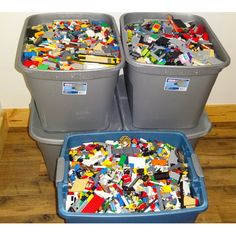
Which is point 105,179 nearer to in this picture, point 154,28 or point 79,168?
point 79,168

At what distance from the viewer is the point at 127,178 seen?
1.05 meters

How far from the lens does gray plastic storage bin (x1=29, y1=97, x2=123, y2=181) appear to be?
4.03 feet

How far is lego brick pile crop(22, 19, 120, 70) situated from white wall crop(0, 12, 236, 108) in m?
0.16

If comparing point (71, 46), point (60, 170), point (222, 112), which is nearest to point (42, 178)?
point (60, 170)

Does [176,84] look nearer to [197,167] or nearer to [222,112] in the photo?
[197,167]

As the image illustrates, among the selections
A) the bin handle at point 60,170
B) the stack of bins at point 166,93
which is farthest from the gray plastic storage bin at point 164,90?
the bin handle at point 60,170

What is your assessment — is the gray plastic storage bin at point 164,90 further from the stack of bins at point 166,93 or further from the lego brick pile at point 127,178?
the lego brick pile at point 127,178

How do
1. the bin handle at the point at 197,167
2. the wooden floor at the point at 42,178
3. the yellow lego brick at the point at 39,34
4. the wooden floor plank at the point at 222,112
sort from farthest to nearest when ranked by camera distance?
the wooden floor plank at the point at 222,112, the wooden floor at the point at 42,178, the yellow lego brick at the point at 39,34, the bin handle at the point at 197,167

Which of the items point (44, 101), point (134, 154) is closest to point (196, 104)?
point (134, 154)

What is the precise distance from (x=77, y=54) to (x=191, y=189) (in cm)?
59

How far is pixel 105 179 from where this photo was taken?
1.05m

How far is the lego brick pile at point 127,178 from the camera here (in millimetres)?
984

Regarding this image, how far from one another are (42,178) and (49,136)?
0.31 meters

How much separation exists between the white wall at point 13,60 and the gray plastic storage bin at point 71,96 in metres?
0.14
